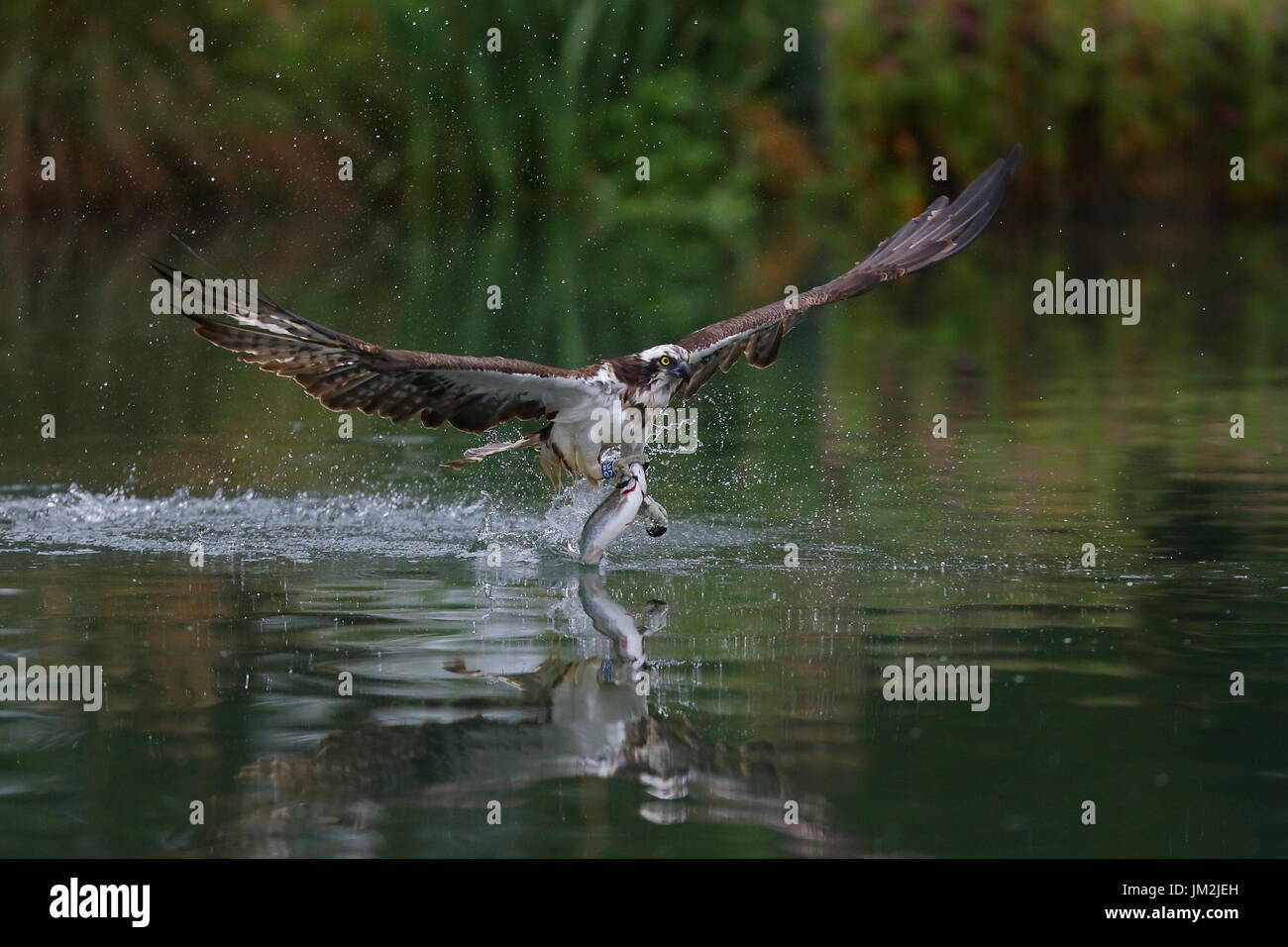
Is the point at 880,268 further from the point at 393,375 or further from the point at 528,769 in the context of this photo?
the point at 528,769

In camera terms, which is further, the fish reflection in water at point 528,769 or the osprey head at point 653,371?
the osprey head at point 653,371

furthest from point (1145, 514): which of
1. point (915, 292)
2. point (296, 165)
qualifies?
point (296, 165)

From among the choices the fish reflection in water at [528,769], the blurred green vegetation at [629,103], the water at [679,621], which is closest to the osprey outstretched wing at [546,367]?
the water at [679,621]

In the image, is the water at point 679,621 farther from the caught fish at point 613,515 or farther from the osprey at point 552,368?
the osprey at point 552,368

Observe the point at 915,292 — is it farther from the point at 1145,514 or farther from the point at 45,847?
the point at 45,847

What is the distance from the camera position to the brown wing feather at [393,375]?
1071 centimetres

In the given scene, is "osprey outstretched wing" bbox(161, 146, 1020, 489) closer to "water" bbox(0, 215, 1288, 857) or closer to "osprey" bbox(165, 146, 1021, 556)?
"osprey" bbox(165, 146, 1021, 556)

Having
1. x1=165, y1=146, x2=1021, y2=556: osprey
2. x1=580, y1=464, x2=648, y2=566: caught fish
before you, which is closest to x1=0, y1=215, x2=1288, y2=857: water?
x1=580, y1=464, x2=648, y2=566: caught fish

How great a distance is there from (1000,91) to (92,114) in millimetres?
17363

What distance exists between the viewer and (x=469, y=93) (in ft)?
131

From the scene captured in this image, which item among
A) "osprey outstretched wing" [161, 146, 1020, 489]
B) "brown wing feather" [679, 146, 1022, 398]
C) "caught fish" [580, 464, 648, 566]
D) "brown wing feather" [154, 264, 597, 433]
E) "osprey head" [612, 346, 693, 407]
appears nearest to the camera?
"brown wing feather" [154, 264, 597, 433]

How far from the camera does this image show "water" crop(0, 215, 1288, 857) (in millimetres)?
7551

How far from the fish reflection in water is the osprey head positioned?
3.19 meters
